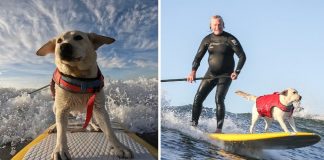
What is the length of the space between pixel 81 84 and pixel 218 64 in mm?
856

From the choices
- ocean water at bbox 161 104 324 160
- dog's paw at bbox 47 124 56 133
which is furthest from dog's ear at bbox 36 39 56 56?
ocean water at bbox 161 104 324 160

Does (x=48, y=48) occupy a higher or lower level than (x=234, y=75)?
higher

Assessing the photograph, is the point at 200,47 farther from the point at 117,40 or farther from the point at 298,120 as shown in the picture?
the point at 298,120

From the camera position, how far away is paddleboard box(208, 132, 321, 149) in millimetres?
2686

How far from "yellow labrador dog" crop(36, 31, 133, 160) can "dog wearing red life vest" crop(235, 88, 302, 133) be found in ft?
2.57

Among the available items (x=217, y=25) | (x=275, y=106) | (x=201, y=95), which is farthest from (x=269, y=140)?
(x=217, y=25)

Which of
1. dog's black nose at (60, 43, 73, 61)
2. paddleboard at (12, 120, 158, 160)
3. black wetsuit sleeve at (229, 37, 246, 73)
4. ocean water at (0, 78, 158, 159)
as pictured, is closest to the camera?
dog's black nose at (60, 43, 73, 61)

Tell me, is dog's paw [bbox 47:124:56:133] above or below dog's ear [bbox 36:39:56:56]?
below

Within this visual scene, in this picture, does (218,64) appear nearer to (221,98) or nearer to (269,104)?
A: (221,98)

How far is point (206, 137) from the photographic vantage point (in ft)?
9.33

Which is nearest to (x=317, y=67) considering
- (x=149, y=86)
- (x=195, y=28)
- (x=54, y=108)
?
(x=195, y=28)

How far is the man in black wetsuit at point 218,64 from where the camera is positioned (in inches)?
111

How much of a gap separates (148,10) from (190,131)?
0.78 meters

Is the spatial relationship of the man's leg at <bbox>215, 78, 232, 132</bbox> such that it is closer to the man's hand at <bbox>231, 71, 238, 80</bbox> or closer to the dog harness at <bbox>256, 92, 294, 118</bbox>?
the man's hand at <bbox>231, 71, 238, 80</bbox>
